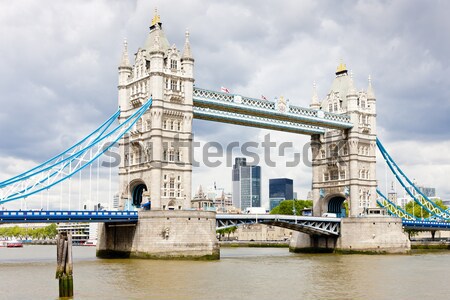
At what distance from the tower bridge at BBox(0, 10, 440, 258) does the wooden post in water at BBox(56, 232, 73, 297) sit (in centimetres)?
2216

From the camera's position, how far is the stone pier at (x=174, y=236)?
5559 cm

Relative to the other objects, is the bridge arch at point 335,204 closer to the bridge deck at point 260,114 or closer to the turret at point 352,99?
the bridge deck at point 260,114

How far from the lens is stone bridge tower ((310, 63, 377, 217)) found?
261 ft

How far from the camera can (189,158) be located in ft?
208

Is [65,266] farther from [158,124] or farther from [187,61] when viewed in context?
[187,61]

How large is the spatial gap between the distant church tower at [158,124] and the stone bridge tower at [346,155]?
83.7ft

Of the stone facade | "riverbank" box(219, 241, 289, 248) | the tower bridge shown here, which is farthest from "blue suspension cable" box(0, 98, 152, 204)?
the stone facade

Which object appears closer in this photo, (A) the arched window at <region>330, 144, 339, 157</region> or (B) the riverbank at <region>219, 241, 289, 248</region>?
(A) the arched window at <region>330, 144, 339, 157</region>

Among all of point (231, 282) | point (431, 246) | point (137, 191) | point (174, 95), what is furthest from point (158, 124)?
point (431, 246)

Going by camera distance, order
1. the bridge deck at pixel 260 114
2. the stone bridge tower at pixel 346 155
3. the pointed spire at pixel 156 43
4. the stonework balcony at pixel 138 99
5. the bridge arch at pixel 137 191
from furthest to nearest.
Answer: the stone bridge tower at pixel 346 155 < the bridge deck at pixel 260 114 < the bridge arch at pixel 137 191 < the stonework balcony at pixel 138 99 < the pointed spire at pixel 156 43

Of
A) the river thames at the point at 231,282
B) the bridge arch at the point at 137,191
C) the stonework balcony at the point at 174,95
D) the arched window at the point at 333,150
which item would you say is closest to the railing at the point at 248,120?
the stonework balcony at the point at 174,95

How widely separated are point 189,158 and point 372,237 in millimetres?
24353

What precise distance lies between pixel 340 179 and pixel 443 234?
62051mm

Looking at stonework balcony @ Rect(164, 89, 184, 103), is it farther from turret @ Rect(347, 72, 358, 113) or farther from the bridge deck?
turret @ Rect(347, 72, 358, 113)
